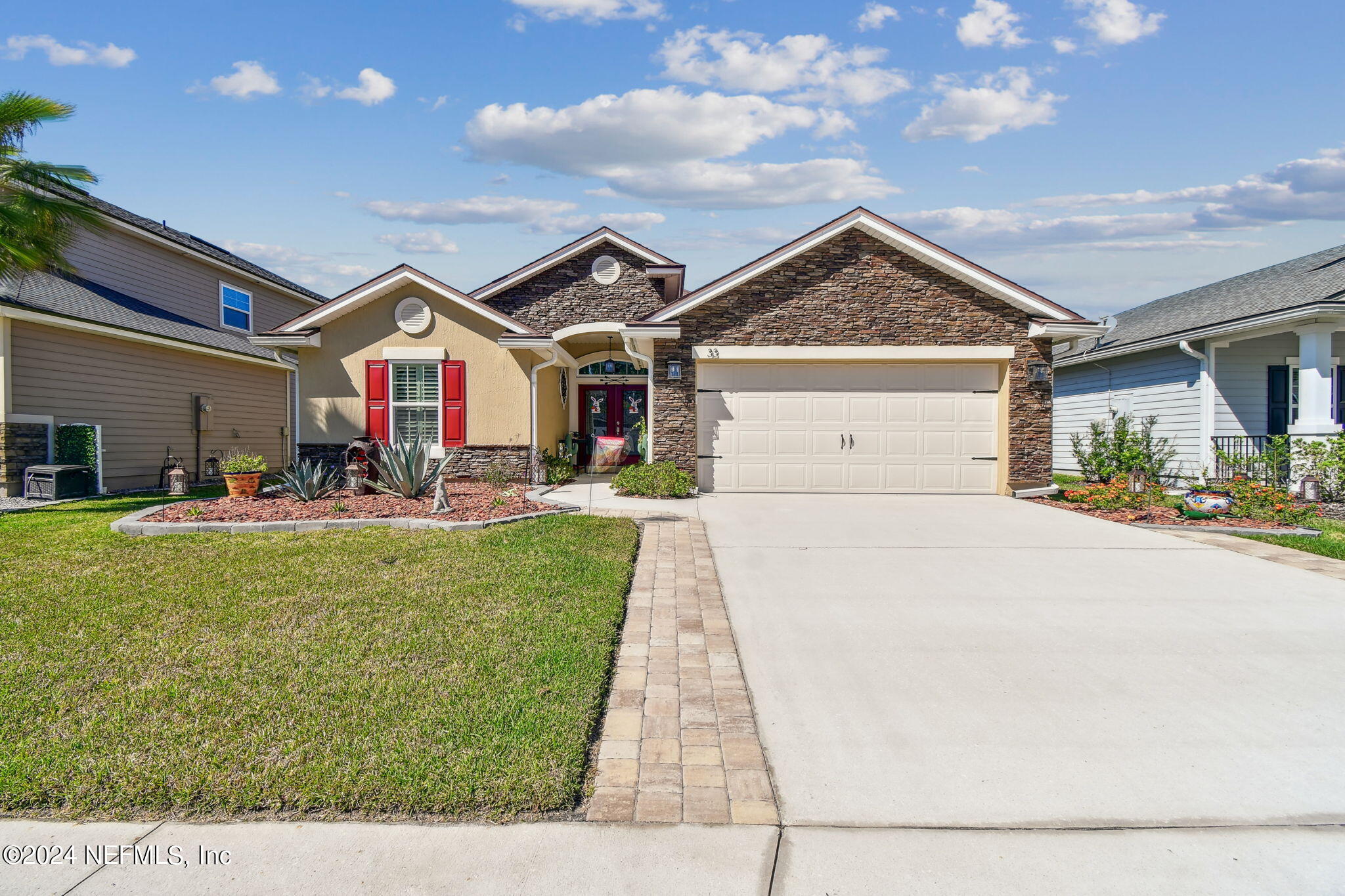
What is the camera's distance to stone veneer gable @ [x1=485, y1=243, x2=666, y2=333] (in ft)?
56.7

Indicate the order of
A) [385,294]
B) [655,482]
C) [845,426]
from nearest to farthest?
1. [655,482]
2. [845,426]
3. [385,294]

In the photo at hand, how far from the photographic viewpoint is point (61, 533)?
27.2ft

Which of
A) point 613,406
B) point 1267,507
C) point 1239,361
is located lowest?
point 1267,507

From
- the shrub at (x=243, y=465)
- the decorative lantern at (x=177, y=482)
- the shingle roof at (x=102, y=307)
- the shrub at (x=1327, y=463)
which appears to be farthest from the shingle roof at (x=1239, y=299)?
the shingle roof at (x=102, y=307)

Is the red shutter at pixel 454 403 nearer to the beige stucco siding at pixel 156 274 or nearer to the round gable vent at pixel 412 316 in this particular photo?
the round gable vent at pixel 412 316

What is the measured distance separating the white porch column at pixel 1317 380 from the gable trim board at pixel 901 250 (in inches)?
142

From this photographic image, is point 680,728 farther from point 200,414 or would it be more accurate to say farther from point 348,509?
point 200,414

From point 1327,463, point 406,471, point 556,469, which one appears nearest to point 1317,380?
point 1327,463

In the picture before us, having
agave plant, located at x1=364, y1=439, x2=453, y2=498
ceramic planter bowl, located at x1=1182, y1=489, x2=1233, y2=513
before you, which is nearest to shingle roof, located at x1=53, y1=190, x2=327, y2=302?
agave plant, located at x1=364, y1=439, x2=453, y2=498

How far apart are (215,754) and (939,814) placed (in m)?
3.16

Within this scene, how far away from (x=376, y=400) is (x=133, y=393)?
5172mm

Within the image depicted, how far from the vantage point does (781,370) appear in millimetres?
12883

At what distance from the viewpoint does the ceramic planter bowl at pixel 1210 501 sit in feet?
32.1

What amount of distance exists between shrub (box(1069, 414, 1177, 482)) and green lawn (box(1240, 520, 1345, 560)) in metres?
4.77
